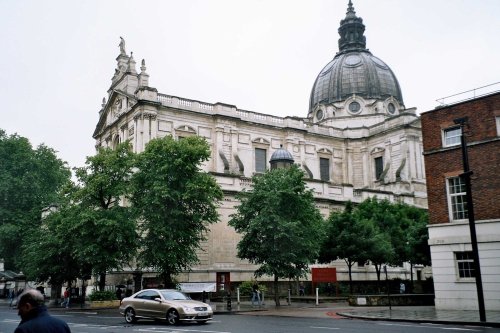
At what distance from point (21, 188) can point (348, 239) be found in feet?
125

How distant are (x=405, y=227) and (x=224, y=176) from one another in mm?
15914

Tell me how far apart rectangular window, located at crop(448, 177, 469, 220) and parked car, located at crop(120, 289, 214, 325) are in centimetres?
1287

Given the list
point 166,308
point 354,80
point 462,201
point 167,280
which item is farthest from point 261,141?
point 166,308

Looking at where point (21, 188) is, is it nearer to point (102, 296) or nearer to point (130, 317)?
point (102, 296)

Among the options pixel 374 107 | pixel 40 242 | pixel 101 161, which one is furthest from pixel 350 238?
pixel 374 107

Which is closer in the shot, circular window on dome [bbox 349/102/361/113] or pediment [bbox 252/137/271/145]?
pediment [bbox 252/137/271/145]

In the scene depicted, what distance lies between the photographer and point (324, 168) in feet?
203

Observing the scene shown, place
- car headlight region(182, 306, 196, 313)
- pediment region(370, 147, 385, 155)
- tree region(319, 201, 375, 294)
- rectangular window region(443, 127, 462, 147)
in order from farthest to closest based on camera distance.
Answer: pediment region(370, 147, 385, 155)
tree region(319, 201, 375, 294)
rectangular window region(443, 127, 462, 147)
car headlight region(182, 306, 196, 313)

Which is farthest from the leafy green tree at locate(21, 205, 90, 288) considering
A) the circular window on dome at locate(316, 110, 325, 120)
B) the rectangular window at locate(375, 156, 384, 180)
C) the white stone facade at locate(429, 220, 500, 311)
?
the circular window on dome at locate(316, 110, 325, 120)

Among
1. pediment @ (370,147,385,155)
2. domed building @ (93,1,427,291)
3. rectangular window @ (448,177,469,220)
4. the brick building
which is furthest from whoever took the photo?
pediment @ (370,147,385,155)

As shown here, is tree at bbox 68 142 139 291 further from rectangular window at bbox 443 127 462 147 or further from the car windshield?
rectangular window at bbox 443 127 462 147

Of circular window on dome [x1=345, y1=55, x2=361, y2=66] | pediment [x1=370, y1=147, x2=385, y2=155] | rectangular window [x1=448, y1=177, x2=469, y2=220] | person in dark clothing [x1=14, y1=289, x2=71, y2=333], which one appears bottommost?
person in dark clothing [x1=14, y1=289, x2=71, y2=333]

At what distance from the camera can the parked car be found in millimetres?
19875

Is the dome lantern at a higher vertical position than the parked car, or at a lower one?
higher
